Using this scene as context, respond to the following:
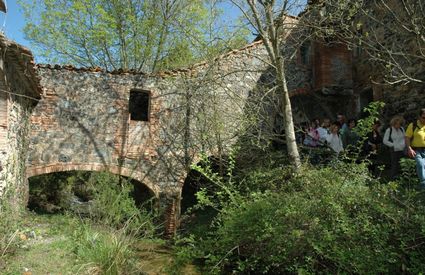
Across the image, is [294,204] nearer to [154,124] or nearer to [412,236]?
[412,236]

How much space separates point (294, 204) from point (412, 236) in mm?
1717

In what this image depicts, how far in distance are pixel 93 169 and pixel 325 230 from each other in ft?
20.1

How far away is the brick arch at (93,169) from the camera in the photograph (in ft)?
30.7

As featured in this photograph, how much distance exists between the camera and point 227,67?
11.4 meters

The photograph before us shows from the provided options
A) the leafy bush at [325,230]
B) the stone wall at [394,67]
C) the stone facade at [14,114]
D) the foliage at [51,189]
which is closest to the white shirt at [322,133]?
the stone wall at [394,67]

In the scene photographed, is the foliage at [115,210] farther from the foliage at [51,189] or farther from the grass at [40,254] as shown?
the foliage at [51,189]

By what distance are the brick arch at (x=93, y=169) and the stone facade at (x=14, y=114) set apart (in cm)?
64

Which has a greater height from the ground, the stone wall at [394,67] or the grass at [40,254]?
the stone wall at [394,67]

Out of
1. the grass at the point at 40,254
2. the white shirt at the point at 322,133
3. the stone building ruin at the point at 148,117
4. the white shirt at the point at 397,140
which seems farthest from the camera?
the stone building ruin at the point at 148,117

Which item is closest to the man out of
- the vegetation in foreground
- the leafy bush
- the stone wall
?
the vegetation in foreground

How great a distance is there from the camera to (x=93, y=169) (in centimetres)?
987

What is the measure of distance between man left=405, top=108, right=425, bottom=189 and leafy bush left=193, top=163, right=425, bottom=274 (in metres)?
0.72

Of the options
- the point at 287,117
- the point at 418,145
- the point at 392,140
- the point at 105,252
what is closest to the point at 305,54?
the point at 287,117

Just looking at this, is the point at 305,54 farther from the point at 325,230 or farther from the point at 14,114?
the point at 14,114
